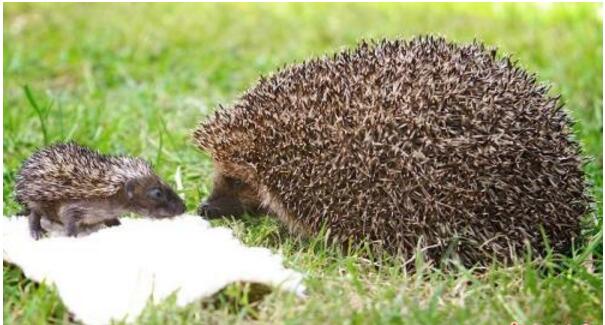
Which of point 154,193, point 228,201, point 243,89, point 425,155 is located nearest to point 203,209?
point 228,201

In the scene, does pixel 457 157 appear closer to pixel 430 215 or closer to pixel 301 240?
pixel 430 215

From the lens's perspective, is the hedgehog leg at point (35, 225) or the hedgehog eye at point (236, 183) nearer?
the hedgehog leg at point (35, 225)

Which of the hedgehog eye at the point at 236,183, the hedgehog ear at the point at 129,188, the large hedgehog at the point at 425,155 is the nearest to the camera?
the large hedgehog at the point at 425,155

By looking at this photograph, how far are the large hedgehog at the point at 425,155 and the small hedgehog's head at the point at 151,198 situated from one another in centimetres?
51

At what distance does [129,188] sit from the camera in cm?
577

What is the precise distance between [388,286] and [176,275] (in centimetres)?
102

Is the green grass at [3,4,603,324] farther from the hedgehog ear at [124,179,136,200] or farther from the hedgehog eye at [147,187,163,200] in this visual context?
the hedgehog ear at [124,179,136,200]

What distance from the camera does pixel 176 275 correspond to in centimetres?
494

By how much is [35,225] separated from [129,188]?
1.74 ft

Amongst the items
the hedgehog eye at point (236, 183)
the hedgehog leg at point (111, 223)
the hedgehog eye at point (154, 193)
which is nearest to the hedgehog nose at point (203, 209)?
the hedgehog eye at point (236, 183)

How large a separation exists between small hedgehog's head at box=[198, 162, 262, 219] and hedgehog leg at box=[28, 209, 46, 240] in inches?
37.6

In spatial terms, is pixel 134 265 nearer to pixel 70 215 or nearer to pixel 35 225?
pixel 70 215

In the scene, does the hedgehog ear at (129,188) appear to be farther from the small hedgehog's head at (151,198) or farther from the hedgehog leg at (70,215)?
the hedgehog leg at (70,215)

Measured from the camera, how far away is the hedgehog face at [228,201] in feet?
20.2
